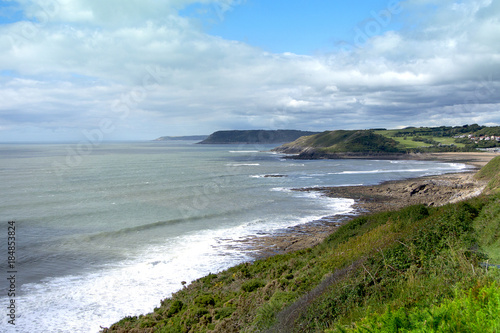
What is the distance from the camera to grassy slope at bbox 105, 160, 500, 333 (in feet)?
21.1

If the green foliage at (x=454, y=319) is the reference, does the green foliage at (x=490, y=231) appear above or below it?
below

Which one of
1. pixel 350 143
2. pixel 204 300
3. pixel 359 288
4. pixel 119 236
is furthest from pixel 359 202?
pixel 350 143

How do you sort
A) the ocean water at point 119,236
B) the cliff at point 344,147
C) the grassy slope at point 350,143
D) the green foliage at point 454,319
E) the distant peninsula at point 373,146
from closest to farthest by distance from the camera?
1. the green foliage at point 454,319
2. the ocean water at point 119,236
3. the distant peninsula at point 373,146
4. the cliff at point 344,147
5. the grassy slope at point 350,143

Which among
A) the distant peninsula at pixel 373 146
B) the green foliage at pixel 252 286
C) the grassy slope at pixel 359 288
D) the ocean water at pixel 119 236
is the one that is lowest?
the ocean water at pixel 119 236

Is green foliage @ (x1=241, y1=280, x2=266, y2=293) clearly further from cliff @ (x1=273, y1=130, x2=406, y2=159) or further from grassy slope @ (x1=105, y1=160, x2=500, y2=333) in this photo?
cliff @ (x1=273, y1=130, x2=406, y2=159)

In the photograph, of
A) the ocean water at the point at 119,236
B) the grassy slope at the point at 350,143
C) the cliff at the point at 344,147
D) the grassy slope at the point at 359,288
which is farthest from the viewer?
the grassy slope at the point at 350,143

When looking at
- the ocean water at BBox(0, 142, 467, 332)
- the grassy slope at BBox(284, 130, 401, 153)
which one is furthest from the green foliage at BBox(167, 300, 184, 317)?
the grassy slope at BBox(284, 130, 401, 153)

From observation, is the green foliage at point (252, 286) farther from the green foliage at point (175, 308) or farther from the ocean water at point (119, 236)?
the ocean water at point (119, 236)

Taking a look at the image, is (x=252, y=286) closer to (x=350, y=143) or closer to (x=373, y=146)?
(x=373, y=146)

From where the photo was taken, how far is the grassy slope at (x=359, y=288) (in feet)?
21.1

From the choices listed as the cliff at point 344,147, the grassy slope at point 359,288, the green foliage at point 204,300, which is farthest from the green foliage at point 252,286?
the cliff at point 344,147

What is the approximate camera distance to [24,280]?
18922 mm

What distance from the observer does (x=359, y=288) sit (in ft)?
27.5

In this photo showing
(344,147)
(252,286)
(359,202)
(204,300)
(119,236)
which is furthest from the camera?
(344,147)
